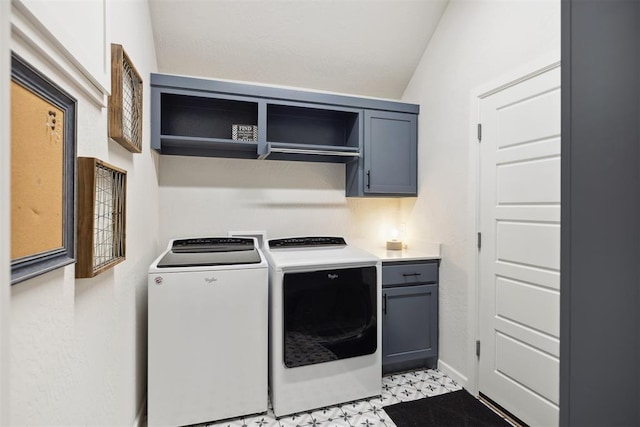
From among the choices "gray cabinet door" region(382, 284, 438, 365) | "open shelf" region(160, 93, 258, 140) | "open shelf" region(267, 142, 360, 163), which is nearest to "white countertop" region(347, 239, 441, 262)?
"gray cabinet door" region(382, 284, 438, 365)

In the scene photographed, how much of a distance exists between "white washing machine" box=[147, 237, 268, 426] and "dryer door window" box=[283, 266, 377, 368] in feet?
0.54

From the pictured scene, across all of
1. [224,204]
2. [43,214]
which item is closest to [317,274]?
[224,204]

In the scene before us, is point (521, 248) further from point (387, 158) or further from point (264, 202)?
point (264, 202)

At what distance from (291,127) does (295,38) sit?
0.66m

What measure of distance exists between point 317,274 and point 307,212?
34.8 inches

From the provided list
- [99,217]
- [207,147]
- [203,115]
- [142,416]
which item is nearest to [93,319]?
[99,217]

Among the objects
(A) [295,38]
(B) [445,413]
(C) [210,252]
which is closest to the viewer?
(B) [445,413]

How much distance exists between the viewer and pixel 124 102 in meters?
1.34

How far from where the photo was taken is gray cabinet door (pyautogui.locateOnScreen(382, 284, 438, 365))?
229 centimetres

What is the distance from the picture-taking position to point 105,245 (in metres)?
1.09

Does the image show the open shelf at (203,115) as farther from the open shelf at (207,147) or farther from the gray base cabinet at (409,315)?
the gray base cabinet at (409,315)

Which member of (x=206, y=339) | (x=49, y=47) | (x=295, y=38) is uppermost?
(x=295, y=38)

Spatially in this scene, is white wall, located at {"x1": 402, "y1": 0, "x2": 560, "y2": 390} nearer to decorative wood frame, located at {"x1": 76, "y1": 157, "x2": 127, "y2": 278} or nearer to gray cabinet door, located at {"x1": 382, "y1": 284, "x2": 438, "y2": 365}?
gray cabinet door, located at {"x1": 382, "y1": 284, "x2": 438, "y2": 365}

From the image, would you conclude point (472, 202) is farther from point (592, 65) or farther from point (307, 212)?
point (592, 65)
